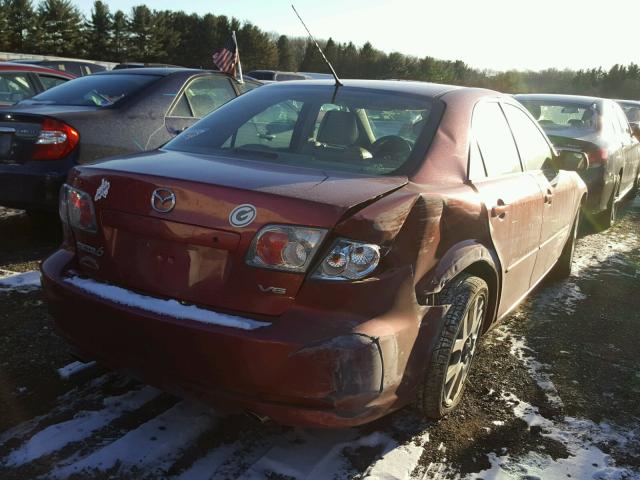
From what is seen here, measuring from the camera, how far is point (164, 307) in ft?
7.16

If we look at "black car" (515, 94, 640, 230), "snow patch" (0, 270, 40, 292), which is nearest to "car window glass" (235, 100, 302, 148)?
"snow patch" (0, 270, 40, 292)

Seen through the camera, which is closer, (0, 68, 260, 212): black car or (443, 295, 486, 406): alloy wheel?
(443, 295, 486, 406): alloy wheel

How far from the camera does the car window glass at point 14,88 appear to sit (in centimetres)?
741

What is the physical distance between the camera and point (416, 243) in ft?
7.50

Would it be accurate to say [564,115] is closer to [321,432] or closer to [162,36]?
[321,432]

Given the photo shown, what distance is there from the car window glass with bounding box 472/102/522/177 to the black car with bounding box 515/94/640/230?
3.67 meters

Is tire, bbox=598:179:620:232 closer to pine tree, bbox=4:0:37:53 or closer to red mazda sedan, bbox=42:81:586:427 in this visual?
red mazda sedan, bbox=42:81:586:427

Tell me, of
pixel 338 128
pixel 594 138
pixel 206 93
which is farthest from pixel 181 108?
pixel 594 138

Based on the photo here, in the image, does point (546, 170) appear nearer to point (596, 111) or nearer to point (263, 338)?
point (263, 338)

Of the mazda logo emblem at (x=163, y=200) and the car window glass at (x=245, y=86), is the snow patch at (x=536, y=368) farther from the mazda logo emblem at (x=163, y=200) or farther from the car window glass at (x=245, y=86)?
the car window glass at (x=245, y=86)

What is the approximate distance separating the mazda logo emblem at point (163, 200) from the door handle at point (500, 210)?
1518 mm

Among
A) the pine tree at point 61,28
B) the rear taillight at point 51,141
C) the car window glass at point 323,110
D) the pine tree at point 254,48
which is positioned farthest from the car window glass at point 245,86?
the pine tree at point 254,48

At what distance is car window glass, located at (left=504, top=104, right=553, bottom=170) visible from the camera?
372 cm

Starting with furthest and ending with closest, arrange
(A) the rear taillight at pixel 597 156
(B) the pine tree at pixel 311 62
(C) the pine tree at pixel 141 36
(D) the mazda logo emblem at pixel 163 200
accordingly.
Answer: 1. (B) the pine tree at pixel 311 62
2. (C) the pine tree at pixel 141 36
3. (A) the rear taillight at pixel 597 156
4. (D) the mazda logo emblem at pixel 163 200
